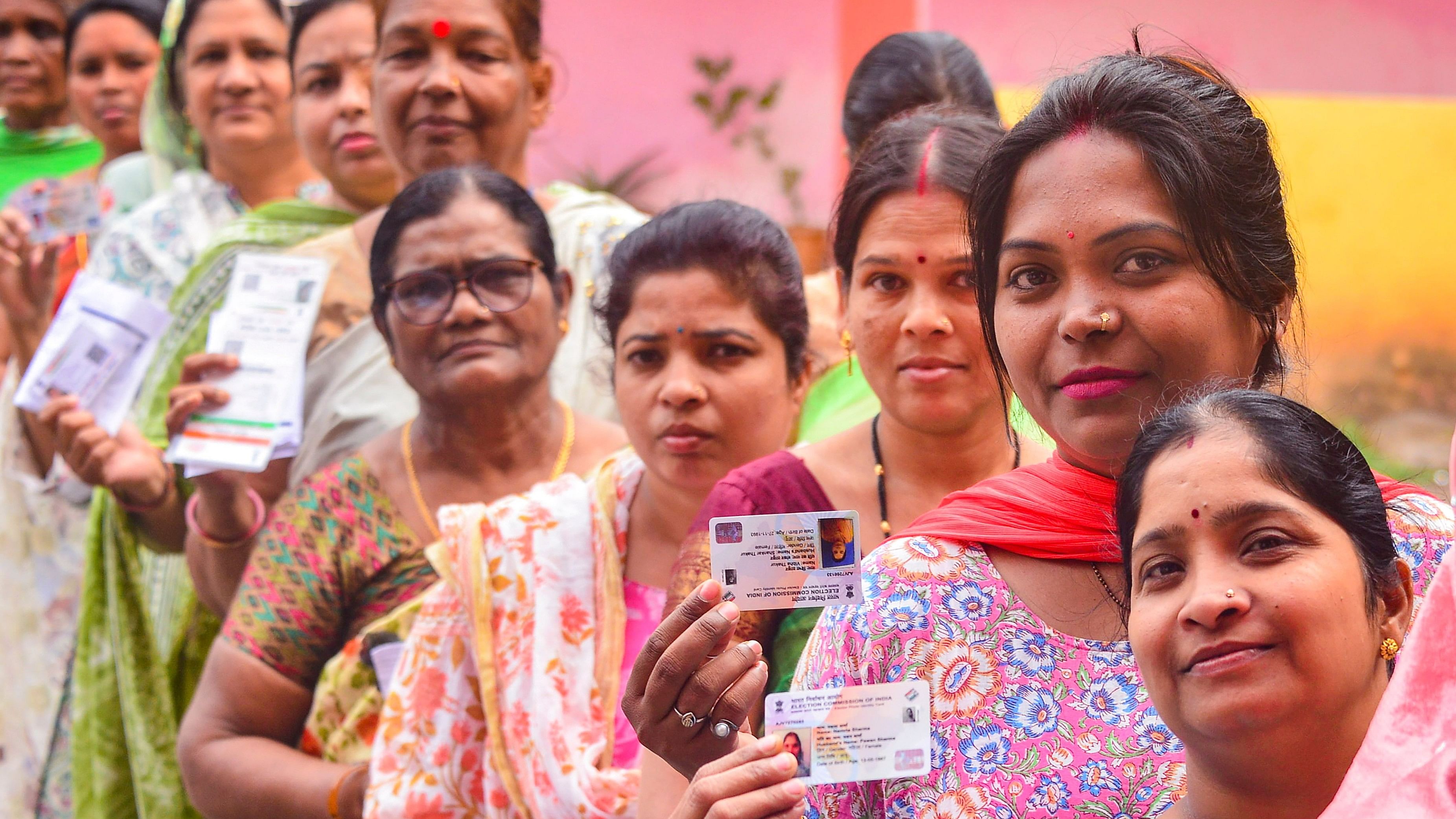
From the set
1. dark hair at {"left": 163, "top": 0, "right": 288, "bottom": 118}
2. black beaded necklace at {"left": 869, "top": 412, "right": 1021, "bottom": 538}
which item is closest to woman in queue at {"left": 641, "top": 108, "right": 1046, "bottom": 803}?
black beaded necklace at {"left": 869, "top": 412, "right": 1021, "bottom": 538}

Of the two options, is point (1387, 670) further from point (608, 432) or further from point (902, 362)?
point (608, 432)

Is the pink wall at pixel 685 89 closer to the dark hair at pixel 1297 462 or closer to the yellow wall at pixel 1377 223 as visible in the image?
the yellow wall at pixel 1377 223

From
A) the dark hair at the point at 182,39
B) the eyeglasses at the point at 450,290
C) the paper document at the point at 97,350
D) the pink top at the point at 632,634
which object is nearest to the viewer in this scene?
the pink top at the point at 632,634

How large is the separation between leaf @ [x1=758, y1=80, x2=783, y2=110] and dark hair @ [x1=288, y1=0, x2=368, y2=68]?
2.94 m

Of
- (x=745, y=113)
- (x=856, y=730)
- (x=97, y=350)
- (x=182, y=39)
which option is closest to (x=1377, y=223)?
(x=745, y=113)

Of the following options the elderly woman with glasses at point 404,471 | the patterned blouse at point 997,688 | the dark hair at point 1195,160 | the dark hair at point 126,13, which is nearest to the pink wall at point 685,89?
the dark hair at point 126,13

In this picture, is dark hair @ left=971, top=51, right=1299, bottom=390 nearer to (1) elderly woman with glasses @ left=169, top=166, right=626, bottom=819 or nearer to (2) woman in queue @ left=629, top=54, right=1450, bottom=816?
(2) woman in queue @ left=629, top=54, right=1450, bottom=816

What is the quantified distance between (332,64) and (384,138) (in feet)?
2.01

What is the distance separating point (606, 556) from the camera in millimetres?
2928

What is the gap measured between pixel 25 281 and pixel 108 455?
3.08 ft

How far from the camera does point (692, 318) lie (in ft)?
9.26

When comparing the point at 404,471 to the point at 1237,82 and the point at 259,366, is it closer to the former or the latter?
the point at 259,366

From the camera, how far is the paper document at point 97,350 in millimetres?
3961

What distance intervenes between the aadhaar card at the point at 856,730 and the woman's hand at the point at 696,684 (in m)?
0.05
